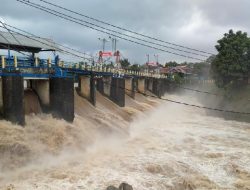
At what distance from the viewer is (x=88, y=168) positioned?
715 inches

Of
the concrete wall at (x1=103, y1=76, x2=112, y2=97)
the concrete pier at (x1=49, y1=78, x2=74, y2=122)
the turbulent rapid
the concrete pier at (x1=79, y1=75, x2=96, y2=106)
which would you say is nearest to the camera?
the turbulent rapid

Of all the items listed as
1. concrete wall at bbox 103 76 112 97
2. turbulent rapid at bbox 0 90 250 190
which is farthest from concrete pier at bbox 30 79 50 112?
concrete wall at bbox 103 76 112 97

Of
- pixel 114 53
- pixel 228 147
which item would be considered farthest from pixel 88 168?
pixel 114 53

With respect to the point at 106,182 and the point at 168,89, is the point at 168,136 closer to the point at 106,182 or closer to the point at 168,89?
the point at 106,182

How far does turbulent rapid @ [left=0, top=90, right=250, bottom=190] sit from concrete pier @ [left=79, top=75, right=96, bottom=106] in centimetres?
201

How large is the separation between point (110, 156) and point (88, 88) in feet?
41.1

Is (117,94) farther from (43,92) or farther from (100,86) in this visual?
(43,92)

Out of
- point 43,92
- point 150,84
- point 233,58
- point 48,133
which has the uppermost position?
point 233,58

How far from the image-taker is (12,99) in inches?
773

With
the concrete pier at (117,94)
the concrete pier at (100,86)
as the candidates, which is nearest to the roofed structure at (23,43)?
the concrete pier at (100,86)

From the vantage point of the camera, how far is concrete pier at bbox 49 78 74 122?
23438mm

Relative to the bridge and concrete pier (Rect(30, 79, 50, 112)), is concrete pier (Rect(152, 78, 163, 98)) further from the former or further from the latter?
concrete pier (Rect(30, 79, 50, 112))

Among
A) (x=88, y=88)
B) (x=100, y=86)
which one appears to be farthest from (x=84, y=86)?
(x=100, y=86)

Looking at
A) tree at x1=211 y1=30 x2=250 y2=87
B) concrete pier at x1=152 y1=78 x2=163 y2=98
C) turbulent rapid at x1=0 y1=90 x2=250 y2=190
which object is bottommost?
turbulent rapid at x1=0 y1=90 x2=250 y2=190
